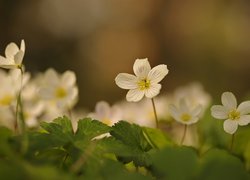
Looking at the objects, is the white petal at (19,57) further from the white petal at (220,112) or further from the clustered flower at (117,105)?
the white petal at (220,112)

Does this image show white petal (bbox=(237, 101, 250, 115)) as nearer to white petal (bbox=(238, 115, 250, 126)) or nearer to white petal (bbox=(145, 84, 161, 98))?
white petal (bbox=(238, 115, 250, 126))

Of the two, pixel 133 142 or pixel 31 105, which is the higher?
pixel 133 142

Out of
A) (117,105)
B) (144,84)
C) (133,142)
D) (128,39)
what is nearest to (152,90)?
(144,84)

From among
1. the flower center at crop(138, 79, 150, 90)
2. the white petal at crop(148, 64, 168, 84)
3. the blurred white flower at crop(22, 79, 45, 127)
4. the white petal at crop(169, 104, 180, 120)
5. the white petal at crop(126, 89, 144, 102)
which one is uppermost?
the white petal at crop(148, 64, 168, 84)

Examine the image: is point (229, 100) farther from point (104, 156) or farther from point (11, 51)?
point (11, 51)

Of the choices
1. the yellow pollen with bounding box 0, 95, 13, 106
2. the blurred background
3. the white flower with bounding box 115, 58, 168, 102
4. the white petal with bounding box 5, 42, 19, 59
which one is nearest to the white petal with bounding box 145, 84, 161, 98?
the white flower with bounding box 115, 58, 168, 102

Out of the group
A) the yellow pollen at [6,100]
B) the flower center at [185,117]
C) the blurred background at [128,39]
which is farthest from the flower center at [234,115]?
the blurred background at [128,39]
